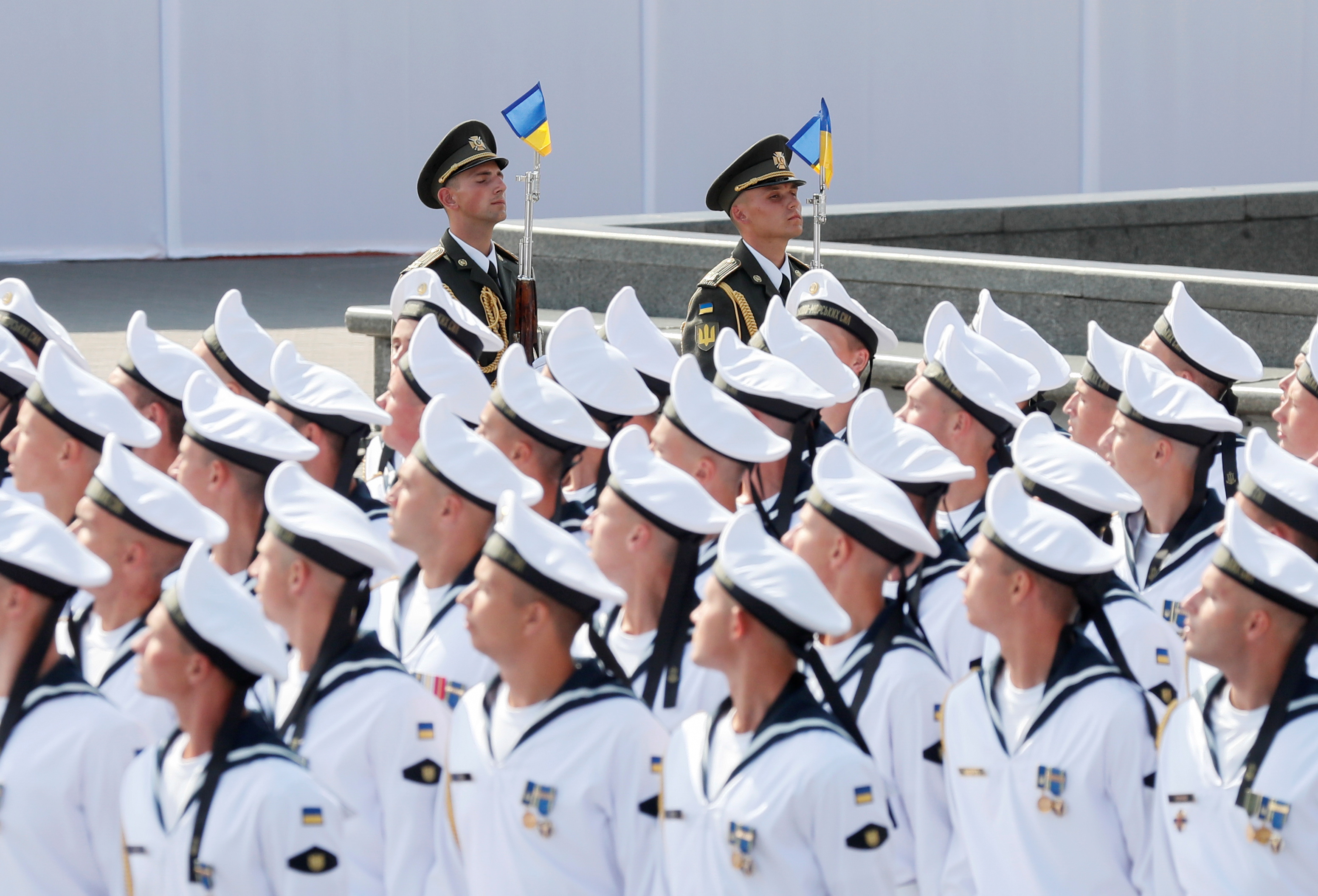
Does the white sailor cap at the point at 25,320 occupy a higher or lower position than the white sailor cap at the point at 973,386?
higher

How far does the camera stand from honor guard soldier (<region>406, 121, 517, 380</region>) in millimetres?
8008

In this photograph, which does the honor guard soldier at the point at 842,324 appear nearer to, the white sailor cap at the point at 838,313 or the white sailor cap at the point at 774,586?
the white sailor cap at the point at 838,313

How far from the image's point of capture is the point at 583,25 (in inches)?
742

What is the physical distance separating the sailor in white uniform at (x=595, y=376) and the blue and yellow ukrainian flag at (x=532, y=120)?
2.67 meters

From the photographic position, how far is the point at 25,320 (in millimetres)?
6504

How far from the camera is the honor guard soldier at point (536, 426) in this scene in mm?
4781

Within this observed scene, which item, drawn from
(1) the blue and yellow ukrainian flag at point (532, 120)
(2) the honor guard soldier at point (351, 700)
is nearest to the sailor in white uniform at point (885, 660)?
(2) the honor guard soldier at point (351, 700)

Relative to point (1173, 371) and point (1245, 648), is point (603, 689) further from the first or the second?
point (1173, 371)

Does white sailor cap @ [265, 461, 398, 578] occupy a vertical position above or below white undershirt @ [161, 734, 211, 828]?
above

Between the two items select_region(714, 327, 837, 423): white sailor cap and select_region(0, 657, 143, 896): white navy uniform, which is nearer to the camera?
select_region(0, 657, 143, 896): white navy uniform

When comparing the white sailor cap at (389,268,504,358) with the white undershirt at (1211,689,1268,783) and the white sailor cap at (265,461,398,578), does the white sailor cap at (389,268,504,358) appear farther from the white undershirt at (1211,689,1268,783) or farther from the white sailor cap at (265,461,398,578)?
the white undershirt at (1211,689,1268,783)

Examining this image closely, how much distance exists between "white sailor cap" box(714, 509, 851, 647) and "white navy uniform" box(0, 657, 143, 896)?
114cm

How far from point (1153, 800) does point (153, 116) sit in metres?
15.8

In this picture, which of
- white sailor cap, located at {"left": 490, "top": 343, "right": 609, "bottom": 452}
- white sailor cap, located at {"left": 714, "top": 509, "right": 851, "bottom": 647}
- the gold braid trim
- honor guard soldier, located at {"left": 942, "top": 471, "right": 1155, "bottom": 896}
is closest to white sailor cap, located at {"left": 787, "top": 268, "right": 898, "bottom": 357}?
the gold braid trim
